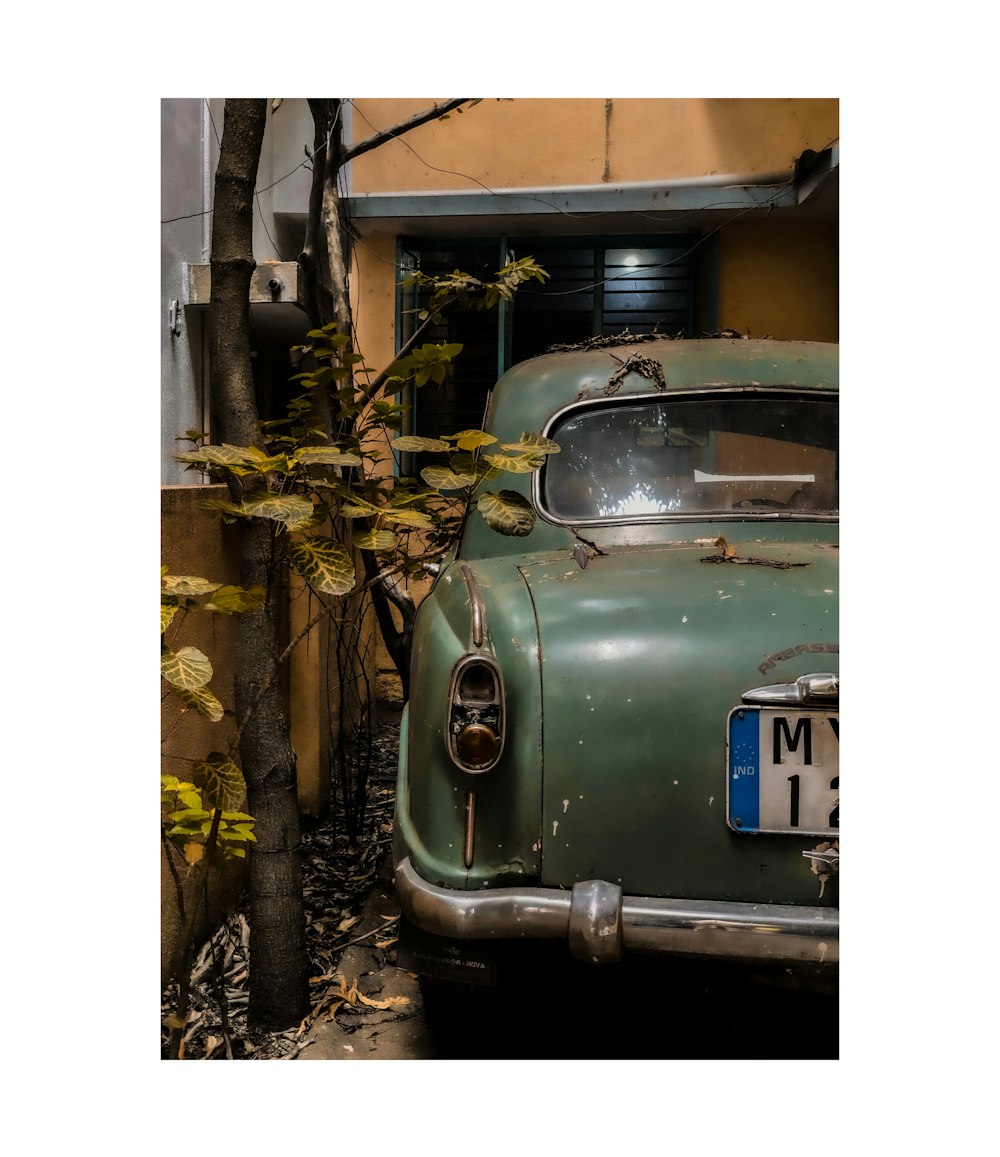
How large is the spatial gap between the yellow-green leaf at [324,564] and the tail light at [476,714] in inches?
15.1

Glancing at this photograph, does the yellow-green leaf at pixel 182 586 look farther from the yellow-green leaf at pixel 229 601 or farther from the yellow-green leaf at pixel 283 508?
the yellow-green leaf at pixel 283 508

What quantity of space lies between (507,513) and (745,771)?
825 millimetres

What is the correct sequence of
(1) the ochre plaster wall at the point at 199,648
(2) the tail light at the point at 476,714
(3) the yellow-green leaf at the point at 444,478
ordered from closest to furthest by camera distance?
(2) the tail light at the point at 476,714 < (3) the yellow-green leaf at the point at 444,478 < (1) the ochre plaster wall at the point at 199,648

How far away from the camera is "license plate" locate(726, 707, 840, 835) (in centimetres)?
172

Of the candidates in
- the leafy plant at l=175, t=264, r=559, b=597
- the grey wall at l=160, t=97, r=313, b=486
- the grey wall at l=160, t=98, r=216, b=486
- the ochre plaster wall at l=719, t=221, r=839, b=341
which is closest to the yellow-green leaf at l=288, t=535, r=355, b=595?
the leafy plant at l=175, t=264, r=559, b=597

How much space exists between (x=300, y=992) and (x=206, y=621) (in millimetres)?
1069

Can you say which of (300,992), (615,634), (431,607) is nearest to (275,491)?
(431,607)

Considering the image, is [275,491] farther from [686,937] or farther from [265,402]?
[265,402]

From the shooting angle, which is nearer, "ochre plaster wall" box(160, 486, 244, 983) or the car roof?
"ochre plaster wall" box(160, 486, 244, 983)

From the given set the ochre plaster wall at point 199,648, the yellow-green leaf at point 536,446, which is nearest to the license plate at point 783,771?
the yellow-green leaf at point 536,446

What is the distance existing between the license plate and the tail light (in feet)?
1.46

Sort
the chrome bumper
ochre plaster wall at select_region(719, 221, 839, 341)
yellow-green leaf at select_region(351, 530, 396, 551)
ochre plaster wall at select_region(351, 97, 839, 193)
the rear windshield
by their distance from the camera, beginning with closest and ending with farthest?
the chrome bumper, yellow-green leaf at select_region(351, 530, 396, 551), the rear windshield, ochre plaster wall at select_region(351, 97, 839, 193), ochre plaster wall at select_region(719, 221, 839, 341)

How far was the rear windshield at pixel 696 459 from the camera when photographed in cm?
255

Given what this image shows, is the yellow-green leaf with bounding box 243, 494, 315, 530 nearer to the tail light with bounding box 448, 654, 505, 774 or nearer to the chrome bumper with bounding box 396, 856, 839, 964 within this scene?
the tail light with bounding box 448, 654, 505, 774
